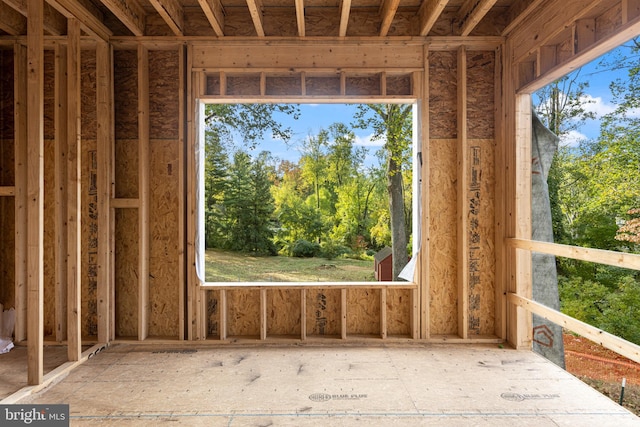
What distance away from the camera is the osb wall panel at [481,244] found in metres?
4.29

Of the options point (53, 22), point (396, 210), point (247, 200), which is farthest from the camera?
point (247, 200)

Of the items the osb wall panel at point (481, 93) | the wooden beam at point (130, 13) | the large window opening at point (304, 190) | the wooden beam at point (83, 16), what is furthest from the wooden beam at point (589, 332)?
the wooden beam at point (83, 16)

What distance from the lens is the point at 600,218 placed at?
7.86 metres

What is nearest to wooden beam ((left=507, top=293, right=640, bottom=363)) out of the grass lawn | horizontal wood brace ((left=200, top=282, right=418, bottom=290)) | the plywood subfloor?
the plywood subfloor

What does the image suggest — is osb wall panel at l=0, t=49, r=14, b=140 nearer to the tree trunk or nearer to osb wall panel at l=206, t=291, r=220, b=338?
osb wall panel at l=206, t=291, r=220, b=338

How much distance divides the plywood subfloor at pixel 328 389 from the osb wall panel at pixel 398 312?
40 cm

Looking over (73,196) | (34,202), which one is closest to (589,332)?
(34,202)

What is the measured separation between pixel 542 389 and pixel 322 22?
4.77 metres

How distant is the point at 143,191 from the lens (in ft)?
13.5

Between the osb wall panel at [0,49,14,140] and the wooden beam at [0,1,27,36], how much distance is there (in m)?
0.40

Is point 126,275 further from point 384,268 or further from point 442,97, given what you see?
point 442,97

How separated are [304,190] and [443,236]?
4.15 meters

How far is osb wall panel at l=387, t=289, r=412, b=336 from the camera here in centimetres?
433

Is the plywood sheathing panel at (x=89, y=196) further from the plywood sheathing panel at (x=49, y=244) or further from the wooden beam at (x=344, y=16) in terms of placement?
the wooden beam at (x=344, y=16)
